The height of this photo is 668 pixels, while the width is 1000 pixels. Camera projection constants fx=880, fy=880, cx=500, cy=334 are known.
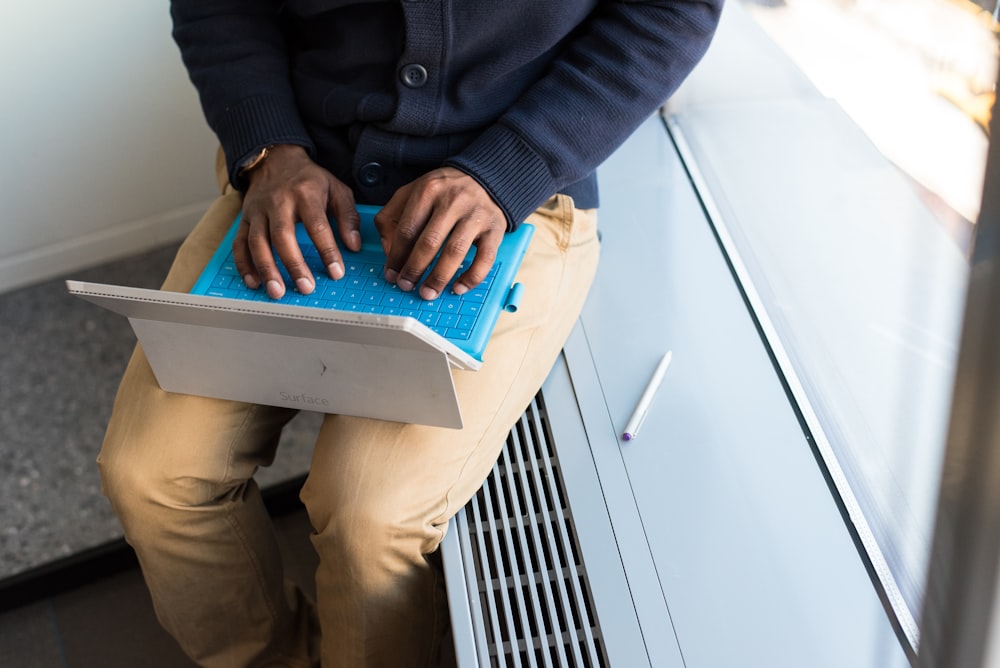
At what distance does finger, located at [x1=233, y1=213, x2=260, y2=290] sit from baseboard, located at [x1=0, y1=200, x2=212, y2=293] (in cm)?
94

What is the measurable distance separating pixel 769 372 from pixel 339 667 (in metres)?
0.55

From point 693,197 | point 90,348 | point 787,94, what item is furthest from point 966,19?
point 90,348

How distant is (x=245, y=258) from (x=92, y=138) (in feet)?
3.07

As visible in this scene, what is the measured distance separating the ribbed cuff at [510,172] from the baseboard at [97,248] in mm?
1066

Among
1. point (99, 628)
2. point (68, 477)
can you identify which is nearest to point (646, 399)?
point (99, 628)

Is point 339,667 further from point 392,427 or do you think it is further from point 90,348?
point 90,348

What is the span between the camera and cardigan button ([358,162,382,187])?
0.95m

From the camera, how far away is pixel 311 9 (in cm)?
94

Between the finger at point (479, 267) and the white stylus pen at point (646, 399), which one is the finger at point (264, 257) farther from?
the white stylus pen at point (646, 399)

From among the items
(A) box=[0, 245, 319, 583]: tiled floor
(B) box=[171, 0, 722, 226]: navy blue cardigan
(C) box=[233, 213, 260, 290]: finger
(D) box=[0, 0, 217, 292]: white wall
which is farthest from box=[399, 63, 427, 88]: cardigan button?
(D) box=[0, 0, 217, 292]: white wall

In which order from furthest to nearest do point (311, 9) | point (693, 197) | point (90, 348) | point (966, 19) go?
point (90, 348), point (693, 197), point (311, 9), point (966, 19)

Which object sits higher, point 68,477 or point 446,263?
point 446,263

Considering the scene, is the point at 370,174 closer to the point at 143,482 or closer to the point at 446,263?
the point at 446,263

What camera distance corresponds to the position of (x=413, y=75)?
2.93ft
